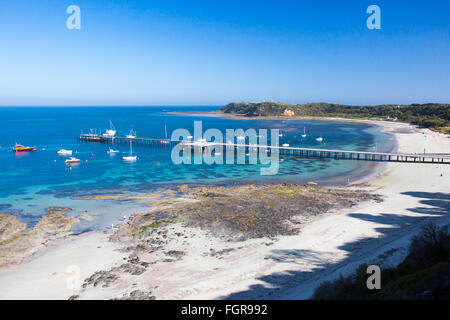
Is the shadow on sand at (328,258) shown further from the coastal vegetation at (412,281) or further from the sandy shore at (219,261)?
the coastal vegetation at (412,281)

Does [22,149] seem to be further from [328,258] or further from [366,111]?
[366,111]

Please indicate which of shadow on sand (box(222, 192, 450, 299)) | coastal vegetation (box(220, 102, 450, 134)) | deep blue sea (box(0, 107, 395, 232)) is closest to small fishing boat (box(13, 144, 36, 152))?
deep blue sea (box(0, 107, 395, 232))

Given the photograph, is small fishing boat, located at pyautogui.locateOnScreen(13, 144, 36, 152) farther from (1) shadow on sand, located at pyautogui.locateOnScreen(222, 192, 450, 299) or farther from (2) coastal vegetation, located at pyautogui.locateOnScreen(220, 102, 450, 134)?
(2) coastal vegetation, located at pyautogui.locateOnScreen(220, 102, 450, 134)

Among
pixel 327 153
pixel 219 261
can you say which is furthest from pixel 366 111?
pixel 219 261

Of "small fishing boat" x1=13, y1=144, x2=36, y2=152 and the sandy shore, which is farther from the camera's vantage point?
"small fishing boat" x1=13, y1=144, x2=36, y2=152

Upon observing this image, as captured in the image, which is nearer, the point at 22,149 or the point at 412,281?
the point at 412,281
